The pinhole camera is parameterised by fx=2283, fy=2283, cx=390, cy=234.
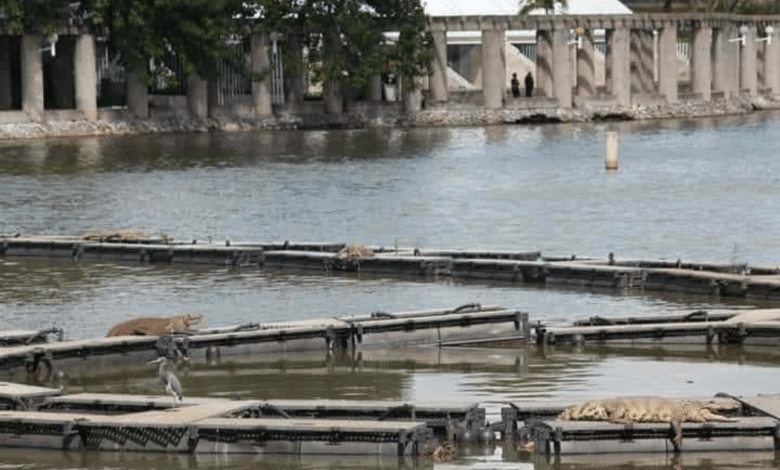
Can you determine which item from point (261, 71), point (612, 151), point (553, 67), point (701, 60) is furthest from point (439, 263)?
point (701, 60)

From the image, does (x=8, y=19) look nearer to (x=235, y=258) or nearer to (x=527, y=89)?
(x=527, y=89)

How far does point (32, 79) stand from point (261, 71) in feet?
38.0

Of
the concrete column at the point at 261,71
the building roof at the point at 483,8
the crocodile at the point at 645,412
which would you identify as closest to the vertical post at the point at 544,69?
the building roof at the point at 483,8

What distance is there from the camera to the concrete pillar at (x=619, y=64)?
113 meters

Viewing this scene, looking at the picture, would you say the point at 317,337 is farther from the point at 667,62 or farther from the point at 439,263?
the point at 667,62

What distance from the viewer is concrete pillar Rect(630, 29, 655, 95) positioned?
121812 millimetres

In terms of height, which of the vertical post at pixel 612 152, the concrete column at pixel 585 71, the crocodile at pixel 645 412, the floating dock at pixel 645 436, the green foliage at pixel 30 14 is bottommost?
the floating dock at pixel 645 436

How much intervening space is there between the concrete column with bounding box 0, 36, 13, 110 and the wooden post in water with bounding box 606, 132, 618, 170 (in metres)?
29.3

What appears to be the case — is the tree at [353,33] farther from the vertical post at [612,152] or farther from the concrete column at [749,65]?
the concrete column at [749,65]

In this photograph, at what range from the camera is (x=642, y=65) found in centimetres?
12325

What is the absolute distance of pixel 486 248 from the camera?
185 ft

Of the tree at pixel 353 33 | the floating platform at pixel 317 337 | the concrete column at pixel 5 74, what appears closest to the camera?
the floating platform at pixel 317 337

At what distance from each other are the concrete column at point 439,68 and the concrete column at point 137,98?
1397 centimetres

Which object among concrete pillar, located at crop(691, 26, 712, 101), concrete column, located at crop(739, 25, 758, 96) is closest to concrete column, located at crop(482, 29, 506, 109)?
concrete pillar, located at crop(691, 26, 712, 101)
